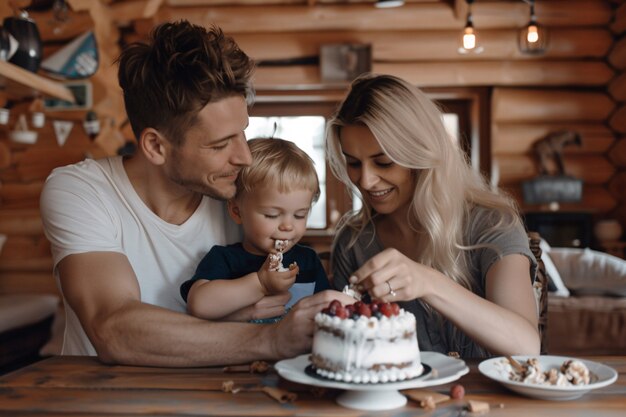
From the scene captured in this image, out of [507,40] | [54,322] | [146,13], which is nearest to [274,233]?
[54,322]

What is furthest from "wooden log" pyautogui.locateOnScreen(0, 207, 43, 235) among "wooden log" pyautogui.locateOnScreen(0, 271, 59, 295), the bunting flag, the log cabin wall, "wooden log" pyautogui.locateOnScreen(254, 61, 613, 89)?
"wooden log" pyautogui.locateOnScreen(254, 61, 613, 89)

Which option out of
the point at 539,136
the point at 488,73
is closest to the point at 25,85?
the point at 488,73

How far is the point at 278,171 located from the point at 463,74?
5075 millimetres

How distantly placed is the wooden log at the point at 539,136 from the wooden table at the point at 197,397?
17.8 ft

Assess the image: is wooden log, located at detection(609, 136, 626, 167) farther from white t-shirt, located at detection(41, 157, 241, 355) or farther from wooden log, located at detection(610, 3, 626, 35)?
white t-shirt, located at detection(41, 157, 241, 355)

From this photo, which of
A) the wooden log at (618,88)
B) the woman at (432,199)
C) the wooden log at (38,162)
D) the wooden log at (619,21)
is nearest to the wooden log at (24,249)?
the wooden log at (38,162)

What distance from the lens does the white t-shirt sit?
1979 mm

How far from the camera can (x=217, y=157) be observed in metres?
2.06

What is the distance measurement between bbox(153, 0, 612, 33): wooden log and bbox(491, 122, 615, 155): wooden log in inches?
38.2

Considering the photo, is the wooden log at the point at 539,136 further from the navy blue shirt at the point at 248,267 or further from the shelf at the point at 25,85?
the navy blue shirt at the point at 248,267

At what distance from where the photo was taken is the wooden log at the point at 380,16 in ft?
21.7

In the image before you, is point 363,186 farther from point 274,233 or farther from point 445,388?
point 445,388

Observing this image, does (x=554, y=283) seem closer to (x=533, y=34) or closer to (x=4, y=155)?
(x=533, y=34)

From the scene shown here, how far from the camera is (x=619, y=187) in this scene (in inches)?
270
